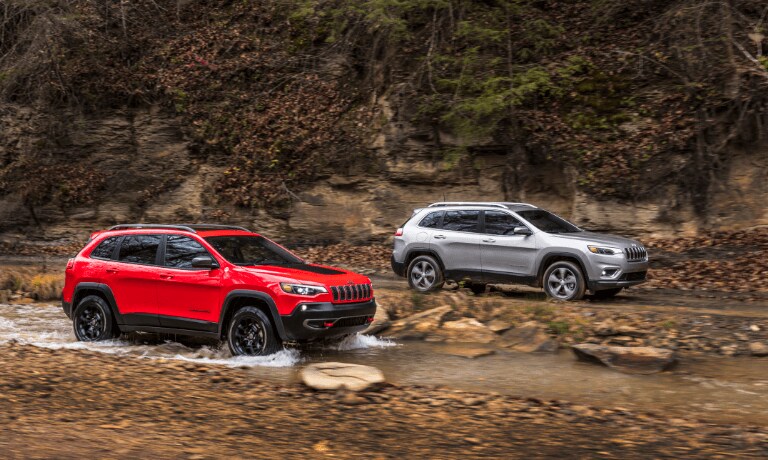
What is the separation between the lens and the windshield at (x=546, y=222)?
14.2 metres

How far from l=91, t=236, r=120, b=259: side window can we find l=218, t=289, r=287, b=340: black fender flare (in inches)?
94.1

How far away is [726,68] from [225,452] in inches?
647

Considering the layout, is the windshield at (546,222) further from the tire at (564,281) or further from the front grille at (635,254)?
the front grille at (635,254)

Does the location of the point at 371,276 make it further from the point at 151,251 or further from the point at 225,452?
the point at 225,452

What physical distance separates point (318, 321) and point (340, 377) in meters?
1.40

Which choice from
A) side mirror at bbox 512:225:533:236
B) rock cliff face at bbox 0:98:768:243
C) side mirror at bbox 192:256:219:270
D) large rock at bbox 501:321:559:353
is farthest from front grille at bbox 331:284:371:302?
rock cliff face at bbox 0:98:768:243

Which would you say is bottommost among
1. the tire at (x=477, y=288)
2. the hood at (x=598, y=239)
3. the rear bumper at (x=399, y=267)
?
the tire at (x=477, y=288)

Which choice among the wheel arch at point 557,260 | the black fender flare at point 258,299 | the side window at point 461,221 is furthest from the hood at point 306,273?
the side window at point 461,221

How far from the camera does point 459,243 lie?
1473 cm

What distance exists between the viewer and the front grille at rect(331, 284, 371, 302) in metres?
9.81

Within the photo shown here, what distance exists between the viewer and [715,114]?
18.1 metres

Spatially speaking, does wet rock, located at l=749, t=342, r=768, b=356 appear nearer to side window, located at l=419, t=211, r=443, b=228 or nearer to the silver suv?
the silver suv

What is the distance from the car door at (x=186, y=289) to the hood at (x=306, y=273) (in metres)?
0.57

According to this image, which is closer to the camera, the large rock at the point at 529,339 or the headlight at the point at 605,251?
the large rock at the point at 529,339
